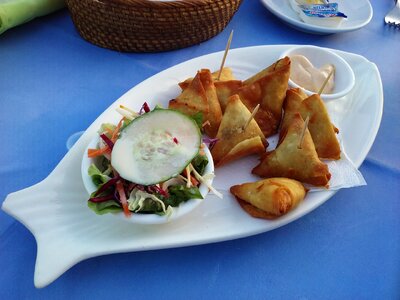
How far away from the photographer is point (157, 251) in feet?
3.24

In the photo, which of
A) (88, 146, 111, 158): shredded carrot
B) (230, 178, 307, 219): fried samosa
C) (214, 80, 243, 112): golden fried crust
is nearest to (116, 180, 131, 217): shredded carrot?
(88, 146, 111, 158): shredded carrot

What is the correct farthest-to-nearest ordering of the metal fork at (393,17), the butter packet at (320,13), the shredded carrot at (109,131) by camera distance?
the metal fork at (393,17) → the butter packet at (320,13) → the shredded carrot at (109,131)

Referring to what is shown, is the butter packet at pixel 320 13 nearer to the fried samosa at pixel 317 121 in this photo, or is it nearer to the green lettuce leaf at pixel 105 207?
the fried samosa at pixel 317 121

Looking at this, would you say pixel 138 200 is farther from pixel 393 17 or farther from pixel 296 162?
pixel 393 17

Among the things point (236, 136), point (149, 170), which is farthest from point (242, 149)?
point (149, 170)

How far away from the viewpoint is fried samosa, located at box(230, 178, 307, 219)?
98 centimetres

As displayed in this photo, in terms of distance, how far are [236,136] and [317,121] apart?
0.26 meters

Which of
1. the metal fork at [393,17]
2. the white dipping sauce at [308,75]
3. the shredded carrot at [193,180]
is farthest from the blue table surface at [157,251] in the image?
the metal fork at [393,17]

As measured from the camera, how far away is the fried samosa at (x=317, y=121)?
1.21 m

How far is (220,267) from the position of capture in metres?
0.98

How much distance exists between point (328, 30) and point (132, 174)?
4.03 ft

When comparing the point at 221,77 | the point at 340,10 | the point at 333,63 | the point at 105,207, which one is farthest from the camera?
the point at 340,10

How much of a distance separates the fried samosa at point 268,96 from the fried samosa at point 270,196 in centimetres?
29

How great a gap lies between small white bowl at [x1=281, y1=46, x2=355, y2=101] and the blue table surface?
0.62ft
